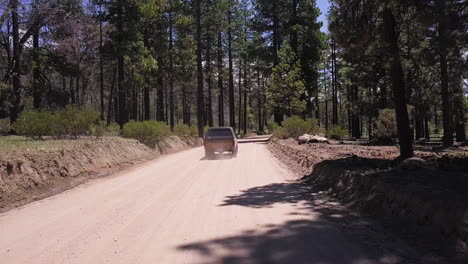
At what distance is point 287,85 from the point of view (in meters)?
40.2

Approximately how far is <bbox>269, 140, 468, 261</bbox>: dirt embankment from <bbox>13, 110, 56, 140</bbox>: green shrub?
12164 millimetres

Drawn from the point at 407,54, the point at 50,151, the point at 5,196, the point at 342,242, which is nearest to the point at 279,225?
the point at 342,242

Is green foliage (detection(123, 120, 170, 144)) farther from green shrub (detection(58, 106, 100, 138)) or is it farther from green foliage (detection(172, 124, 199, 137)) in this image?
green foliage (detection(172, 124, 199, 137))

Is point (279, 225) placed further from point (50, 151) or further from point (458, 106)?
point (458, 106)

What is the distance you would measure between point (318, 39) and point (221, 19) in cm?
1153

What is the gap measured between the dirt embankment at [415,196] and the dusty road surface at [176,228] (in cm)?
106

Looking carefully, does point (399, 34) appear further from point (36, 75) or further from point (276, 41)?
point (276, 41)

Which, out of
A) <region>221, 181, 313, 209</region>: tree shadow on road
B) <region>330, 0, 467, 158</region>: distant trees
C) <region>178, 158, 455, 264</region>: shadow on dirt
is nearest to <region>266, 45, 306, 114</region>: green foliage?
<region>330, 0, 467, 158</region>: distant trees

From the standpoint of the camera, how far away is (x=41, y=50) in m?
26.4

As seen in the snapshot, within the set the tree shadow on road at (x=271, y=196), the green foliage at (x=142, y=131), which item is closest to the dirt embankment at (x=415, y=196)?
the tree shadow on road at (x=271, y=196)

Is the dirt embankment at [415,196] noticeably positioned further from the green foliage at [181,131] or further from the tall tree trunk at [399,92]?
the green foliage at [181,131]

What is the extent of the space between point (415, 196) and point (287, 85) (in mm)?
34276

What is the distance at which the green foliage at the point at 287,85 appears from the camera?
130 ft

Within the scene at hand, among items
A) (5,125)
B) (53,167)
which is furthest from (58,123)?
(5,125)
